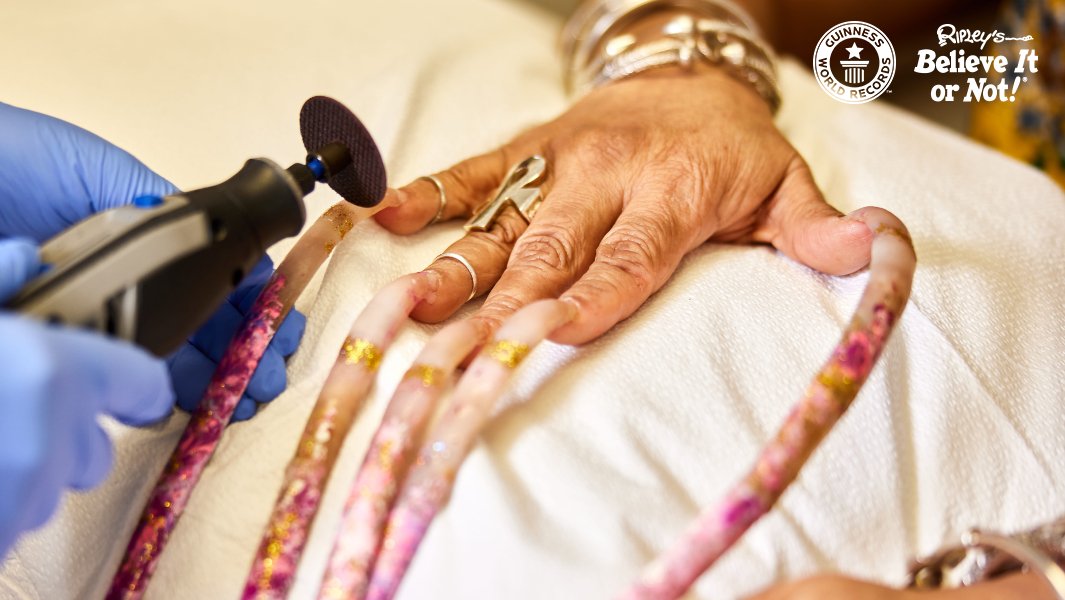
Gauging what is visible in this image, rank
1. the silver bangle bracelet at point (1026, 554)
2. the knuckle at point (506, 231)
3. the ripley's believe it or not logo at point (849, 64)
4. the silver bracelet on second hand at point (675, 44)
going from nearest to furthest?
the silver bangle bracelet at point (1026, 554) < the knuckle at point (506, 231) < the silver bracelet on second hand at point (675, 44) < the ripley's believe it or not logo at point (849, 64)

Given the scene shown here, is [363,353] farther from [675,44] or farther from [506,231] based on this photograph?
[675,44]

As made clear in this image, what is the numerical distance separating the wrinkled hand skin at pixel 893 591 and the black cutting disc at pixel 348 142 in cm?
39

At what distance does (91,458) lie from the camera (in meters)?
0.50

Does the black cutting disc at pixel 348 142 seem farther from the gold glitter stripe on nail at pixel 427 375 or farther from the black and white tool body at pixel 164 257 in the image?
the gold glitter stripe on nail at pixel 427 375

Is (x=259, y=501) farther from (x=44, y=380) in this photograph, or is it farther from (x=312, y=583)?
(x=44, y=380)

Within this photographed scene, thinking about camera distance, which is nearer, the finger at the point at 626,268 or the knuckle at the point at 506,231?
the finger at the point at 626,268

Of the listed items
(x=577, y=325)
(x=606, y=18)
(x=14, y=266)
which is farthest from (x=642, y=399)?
(x=606, y=18)

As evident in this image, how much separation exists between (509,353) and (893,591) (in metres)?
0.29

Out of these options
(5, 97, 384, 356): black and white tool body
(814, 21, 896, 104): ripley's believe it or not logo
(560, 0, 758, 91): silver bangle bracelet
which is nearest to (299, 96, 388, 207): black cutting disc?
(5, 97, 384, 356): black and white tool body

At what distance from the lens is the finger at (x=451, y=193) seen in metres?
0.76

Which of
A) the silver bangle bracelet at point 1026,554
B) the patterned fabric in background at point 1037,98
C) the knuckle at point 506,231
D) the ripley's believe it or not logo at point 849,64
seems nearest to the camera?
the silver bangle bracelet at point 1026,554

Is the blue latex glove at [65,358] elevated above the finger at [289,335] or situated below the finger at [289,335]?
above

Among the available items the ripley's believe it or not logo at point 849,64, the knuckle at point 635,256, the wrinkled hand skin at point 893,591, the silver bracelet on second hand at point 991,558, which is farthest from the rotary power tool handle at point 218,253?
the ripley's believe it or not logo at point 849,64

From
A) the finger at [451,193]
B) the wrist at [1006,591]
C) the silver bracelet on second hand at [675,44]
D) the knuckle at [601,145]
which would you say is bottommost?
the wrist at [1006,591]
